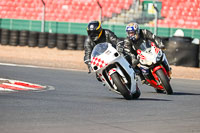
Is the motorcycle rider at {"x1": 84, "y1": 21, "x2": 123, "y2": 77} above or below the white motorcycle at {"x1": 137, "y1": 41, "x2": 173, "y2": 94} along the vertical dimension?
above

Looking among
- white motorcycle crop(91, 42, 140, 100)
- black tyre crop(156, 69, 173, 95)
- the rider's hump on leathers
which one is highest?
the rider's hump on leathers

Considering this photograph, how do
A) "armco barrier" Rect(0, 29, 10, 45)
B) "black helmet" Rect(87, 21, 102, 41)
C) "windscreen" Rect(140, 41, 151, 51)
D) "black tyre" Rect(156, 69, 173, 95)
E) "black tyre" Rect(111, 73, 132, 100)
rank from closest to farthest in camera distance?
1. "black tyre" Rect(111, 73, 132, 100)
2. "black helmet" Rect(87, 21, 102, 41)
3. "black tyre" Rect(156, 69, 173, 95)
4. "windscreen" Rect(140, 41, 151, 51)
5. "armco barrier" Rect(0, 29, 10, 45)

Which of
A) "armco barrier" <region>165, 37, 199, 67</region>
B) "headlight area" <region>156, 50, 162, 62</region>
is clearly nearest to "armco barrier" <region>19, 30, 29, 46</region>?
"armco barrier" <region>165, 37, 199, 67</region>

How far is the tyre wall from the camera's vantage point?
25.0 meters

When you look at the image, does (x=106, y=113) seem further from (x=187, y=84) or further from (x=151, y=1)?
(x=151, y=1)

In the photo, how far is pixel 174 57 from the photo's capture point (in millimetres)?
19359

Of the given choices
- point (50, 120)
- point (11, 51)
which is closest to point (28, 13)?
point (11, 51)

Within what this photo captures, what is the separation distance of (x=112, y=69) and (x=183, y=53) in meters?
10.1

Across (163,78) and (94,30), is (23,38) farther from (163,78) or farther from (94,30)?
(94,30)

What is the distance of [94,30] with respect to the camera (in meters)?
10.1

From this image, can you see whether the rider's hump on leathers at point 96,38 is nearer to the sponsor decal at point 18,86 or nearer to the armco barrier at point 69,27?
the sponsor decal at point 18,86

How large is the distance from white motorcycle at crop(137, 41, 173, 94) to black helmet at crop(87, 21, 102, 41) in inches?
57.6

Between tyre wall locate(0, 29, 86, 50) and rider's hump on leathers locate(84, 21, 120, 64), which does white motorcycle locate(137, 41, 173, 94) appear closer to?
rider's hump on leathers locate(84, 21, 120, 64)

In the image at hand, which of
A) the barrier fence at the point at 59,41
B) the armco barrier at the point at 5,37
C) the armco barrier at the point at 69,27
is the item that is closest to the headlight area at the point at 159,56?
the barrier fence at the point at 59,41
